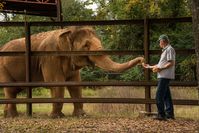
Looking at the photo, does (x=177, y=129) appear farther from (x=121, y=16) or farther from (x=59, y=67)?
(x=121, y=16)

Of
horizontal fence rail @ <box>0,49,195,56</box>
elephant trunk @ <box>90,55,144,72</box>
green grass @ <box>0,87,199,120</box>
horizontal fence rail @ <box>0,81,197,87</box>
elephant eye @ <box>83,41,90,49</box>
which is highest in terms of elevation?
elephant eye @ <box>83,41,90,49</box>

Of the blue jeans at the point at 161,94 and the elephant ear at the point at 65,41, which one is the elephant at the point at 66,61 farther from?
the blue jeans at the point at 161,94

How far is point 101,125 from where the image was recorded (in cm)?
994

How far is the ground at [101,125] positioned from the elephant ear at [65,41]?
8.01ft

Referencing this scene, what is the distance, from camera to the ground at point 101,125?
9328mm

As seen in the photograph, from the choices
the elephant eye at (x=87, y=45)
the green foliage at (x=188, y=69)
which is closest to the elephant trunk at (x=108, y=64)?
the elephant eye at (x=87, y=45)

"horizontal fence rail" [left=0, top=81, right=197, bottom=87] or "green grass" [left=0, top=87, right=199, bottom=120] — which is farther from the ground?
"horizontal fence rail" [left=0, top=81, right=197, bottom=87]

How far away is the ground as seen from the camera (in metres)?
9.33

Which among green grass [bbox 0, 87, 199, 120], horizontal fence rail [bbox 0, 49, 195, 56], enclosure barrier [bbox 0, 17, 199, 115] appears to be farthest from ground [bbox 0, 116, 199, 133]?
green grass [bbox 0, 87, 199, 120]

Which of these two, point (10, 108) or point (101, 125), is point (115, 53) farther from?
point (10, 108)

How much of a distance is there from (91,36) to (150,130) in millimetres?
3991

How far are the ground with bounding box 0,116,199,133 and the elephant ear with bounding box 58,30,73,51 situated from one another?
8.01 ft

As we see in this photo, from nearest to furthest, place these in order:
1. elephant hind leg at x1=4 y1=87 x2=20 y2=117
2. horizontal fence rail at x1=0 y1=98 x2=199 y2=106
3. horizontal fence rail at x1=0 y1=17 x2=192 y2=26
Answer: horizontal fence rail at x1=0 y1=98 x2=199 y2=106 < horizontal fence rail at x1=0 y1=17 x2=192 y2=26 < elephant hind leg at x1=4 y1=87 x2=20 y2=117

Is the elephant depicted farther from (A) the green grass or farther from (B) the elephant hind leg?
(A) the green grass
